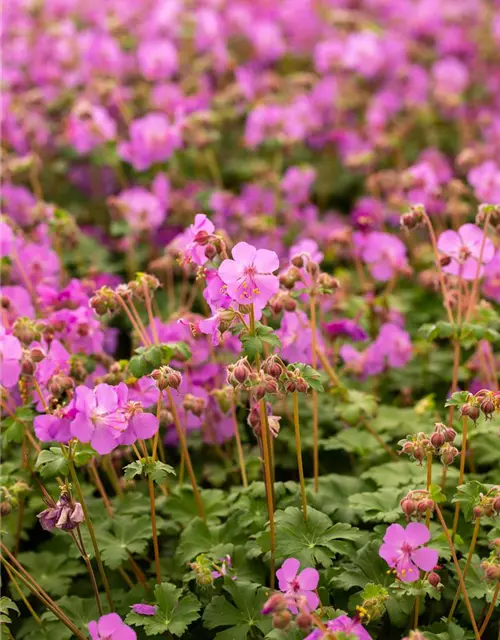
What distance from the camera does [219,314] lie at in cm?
177

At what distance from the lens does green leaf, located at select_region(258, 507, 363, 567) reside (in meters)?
1.92

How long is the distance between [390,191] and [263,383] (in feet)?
6.70

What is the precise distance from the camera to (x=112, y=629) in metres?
1.83

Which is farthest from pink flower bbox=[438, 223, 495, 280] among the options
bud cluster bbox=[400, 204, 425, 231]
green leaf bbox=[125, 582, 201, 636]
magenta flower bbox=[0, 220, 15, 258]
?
magenta flower bbox=[0, 220, 15, 258]

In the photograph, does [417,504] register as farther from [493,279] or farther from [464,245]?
[493,279]

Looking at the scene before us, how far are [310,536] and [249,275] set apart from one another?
2.00ft

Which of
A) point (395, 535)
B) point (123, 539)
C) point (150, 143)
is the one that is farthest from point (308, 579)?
point (150, 143)

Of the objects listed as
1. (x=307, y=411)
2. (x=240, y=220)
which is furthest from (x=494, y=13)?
(x=307, y=411)

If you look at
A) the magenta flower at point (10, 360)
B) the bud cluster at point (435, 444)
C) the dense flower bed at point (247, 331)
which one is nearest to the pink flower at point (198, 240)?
the dense flower bed at point (247, 331)

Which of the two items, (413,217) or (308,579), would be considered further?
(413,217)

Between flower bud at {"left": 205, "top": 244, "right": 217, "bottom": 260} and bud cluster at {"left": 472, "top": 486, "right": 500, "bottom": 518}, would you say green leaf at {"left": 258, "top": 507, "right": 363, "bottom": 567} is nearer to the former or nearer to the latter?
bud cluster at {"left": 472, "top": 486, "right": 500, "bottom": 518}

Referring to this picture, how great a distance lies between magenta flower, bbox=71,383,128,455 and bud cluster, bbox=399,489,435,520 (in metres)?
0.56

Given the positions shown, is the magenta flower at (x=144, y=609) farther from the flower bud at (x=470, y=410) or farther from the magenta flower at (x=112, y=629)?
the flower bud at (x=470, y=410)

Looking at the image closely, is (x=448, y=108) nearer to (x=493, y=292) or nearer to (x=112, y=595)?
(x=493, y=292)
